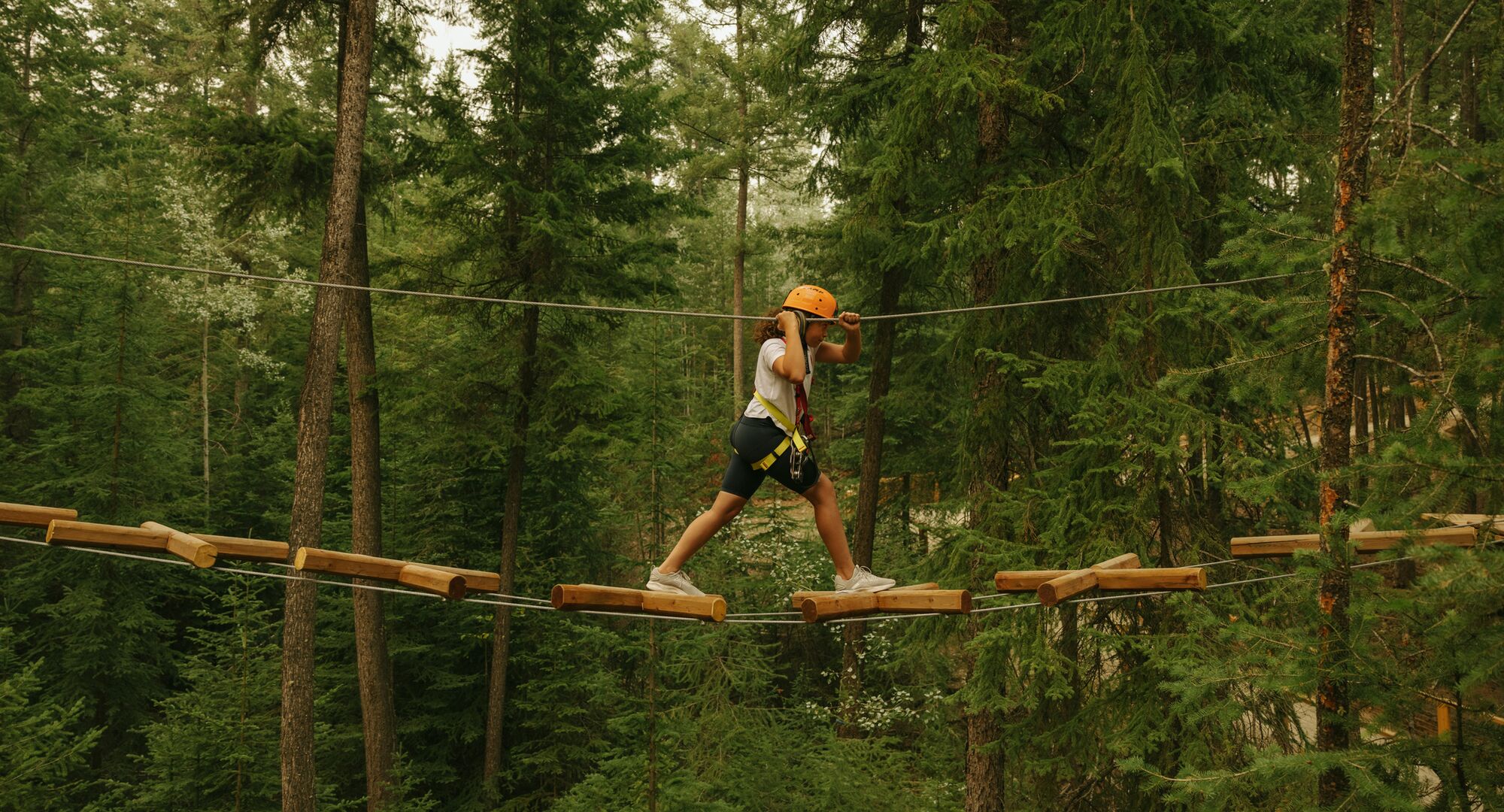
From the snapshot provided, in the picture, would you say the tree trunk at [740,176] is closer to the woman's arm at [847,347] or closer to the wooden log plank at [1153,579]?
the woman's arm at [847,347]

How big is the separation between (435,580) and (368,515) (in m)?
7.83

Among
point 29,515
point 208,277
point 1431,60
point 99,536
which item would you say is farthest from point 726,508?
point 208,277

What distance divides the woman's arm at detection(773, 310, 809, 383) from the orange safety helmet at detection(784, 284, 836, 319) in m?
0.12

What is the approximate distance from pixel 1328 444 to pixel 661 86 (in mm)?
9815

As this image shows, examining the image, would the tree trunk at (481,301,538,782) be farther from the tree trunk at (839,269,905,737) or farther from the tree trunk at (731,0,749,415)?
the tree trunk at (731,0,749,415)

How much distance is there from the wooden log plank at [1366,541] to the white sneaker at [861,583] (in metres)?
2.17

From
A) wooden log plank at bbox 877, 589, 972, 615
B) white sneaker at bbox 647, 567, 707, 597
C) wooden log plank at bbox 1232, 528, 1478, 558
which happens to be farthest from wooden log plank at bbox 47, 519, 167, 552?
wooden log plank at bbox 1232, 528, 1478, 558

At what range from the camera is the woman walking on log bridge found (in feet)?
16.1

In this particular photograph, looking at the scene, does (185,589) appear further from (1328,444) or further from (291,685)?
(1328,444)

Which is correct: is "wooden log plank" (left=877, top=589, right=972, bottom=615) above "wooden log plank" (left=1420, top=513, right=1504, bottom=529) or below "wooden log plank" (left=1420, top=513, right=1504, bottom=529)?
below

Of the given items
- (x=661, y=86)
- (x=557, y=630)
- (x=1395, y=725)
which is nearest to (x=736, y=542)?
(x=557, y=630)

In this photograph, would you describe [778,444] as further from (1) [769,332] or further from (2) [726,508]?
(1) [769,332]

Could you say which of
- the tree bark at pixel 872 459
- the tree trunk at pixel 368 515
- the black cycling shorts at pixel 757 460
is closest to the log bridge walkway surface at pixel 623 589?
the black cycling shorts at pixel 757 460

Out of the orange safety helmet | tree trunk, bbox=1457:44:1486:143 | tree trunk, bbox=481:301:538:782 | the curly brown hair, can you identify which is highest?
tree trunk, bbox=1457:44:1486:143
